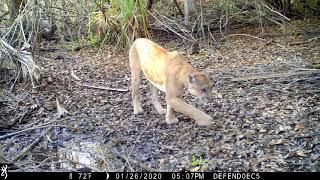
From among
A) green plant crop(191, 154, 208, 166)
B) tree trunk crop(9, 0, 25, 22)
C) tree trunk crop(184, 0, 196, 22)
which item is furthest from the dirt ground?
tree trunk crop(9, 0, 25, 22)

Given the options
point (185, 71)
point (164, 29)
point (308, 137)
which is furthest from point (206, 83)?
point (164, 29)

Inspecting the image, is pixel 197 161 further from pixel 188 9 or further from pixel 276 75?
pixel 188 9

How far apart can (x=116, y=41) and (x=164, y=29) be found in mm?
1006

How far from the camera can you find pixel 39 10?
6.80m

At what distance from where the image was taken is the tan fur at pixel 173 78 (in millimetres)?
4719

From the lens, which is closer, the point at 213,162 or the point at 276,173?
the point at 276,173

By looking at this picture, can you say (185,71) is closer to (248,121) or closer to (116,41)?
(248,121)

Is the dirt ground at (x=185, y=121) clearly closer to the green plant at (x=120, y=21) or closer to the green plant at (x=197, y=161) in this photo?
the green plant at (x=197, y=161)

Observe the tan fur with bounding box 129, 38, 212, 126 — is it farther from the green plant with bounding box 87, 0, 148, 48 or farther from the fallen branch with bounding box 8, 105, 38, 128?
the green plant with bounding box 87, 0, 148, 48

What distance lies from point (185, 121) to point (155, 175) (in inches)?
56.8

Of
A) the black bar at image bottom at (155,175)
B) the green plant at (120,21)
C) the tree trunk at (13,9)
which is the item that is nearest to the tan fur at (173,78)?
the black bar at image bottom at (155,175)

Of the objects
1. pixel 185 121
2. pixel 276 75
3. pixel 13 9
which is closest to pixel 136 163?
pixel 185 121

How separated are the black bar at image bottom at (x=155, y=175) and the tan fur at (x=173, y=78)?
110 centimetres

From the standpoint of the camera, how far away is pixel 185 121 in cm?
528
